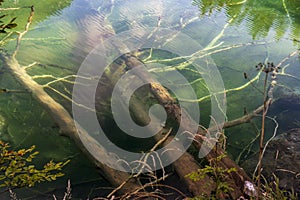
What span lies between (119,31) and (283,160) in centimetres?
277

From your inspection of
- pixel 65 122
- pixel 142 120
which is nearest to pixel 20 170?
pixel 65 122

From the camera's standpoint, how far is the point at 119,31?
172 inches

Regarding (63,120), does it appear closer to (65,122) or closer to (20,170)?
(65,122)

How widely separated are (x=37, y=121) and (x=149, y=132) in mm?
939

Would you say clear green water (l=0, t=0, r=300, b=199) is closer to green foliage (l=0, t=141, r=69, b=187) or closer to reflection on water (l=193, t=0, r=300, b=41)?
reflection on water (l=193, t=0, r=300, b=41)

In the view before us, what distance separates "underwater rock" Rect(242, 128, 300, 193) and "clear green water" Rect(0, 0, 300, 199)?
0.24m

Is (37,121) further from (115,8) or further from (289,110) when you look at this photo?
(115,8)

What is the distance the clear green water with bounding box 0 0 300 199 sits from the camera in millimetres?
2592

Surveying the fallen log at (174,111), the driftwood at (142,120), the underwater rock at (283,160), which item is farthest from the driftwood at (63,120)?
the underwater rock at (283,160)

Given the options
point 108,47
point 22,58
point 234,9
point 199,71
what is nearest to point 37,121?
point 22,58

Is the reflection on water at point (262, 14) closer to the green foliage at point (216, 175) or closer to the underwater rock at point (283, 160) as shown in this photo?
the underwater rock at point (283, 160)

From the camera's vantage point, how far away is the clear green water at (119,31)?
2592 millimetres

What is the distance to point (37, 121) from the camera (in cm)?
279

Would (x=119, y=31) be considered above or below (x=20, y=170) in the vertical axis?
below
